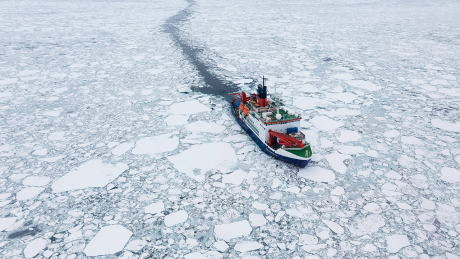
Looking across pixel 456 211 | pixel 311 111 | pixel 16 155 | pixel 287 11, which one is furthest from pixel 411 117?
pixel 287 11

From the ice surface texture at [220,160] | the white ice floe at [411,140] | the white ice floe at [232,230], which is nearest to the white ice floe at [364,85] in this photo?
the ice surface texture at [220,160]

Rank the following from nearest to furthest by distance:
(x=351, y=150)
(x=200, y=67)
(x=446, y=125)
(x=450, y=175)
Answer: (x=450, y=175) → (x=351, y=150) → (x=446, y=125) → (x=200, y=67)

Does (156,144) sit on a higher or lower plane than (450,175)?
lower

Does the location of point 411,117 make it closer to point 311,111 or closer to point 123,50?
point 311,111

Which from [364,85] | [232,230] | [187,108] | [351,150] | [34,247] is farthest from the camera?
[364,85]

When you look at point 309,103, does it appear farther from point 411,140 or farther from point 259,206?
point 259,206

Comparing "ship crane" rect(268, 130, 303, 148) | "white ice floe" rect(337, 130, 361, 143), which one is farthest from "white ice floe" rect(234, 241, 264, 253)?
"white ice floe" rect(337, 130, 361, 143)

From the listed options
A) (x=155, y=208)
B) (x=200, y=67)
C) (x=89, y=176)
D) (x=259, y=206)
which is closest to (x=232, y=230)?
(x=259, y=206)
